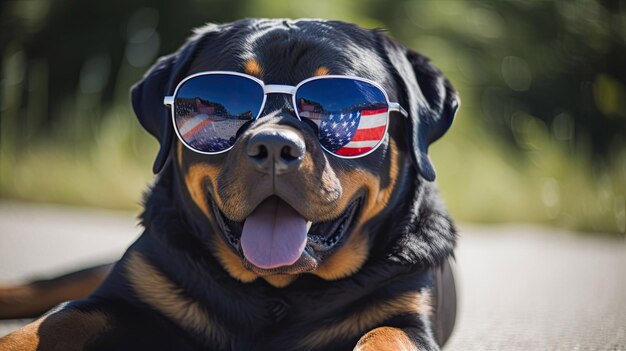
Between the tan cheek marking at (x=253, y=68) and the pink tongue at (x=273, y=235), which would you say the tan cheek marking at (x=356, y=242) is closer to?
the pink tongue at (x=273, y=235)

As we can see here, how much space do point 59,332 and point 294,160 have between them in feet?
2.62

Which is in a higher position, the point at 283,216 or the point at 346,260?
the point at 283,216

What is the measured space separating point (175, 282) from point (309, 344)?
465 mm

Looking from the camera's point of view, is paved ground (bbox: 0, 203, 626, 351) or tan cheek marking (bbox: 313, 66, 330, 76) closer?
tan cheek marking (bbox: 313, 66, 330, 76)

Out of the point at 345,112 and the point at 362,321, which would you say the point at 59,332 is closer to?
the point at 362,321

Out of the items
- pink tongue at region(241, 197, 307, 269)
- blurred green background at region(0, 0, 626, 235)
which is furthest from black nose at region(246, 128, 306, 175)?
blurred green background at region(0, 0, 626, 235)

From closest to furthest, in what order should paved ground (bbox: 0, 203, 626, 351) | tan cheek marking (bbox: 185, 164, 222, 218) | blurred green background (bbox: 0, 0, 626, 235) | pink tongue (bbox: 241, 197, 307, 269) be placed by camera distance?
1. pink tongue (bbox: 241, 197, 307, 269)
2. tan cheek marking (bbox: 185, 164, 222, 218)
3. paved ground (bbox: 0, 203, 626, 351)
4. blurred green background (bbox: 0, 0, 626, 235)

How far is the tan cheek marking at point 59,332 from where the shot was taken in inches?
77.3

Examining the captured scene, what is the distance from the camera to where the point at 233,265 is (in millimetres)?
2270

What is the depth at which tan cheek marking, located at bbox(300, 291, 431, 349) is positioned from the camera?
215cm

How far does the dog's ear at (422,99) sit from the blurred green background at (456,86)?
5.75 metres

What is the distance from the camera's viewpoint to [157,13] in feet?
29.4

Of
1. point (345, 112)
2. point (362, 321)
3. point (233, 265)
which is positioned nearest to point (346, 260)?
point (362, 321)

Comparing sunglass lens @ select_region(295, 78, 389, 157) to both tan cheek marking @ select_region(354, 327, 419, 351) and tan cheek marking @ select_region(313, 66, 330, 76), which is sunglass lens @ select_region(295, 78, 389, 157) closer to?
tan cheek marking @ select_region(313, 66, 330, 76)
